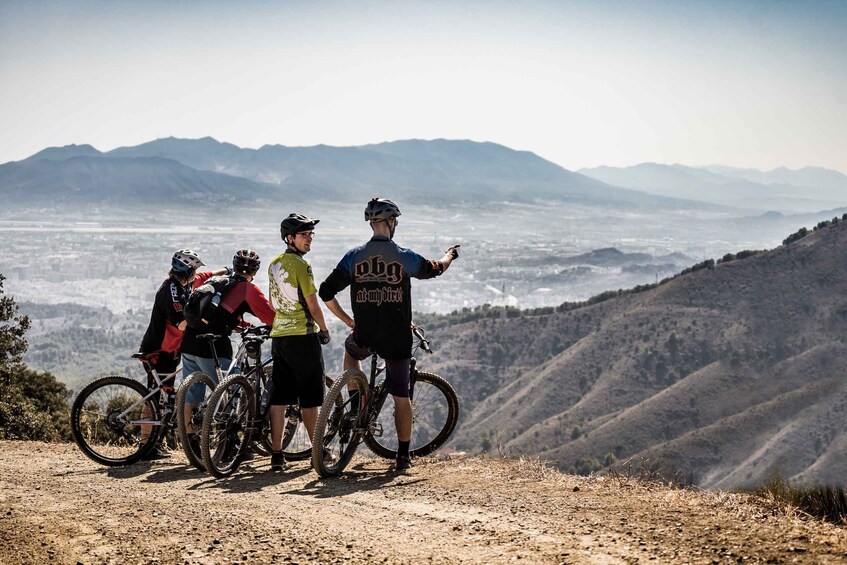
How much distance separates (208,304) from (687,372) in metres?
111

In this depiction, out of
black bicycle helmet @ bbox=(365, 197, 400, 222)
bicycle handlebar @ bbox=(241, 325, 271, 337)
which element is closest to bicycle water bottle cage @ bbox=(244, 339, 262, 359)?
bicycle handlebar @ bbox=(241, 325, 271, 337)

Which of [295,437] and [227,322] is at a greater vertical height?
[227,322]

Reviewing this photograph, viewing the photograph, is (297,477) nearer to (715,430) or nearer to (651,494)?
(651,494)

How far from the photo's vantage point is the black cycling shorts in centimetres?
687

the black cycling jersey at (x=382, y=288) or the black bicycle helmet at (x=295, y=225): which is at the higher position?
the black bicycle helmet at (x=295, y=225)

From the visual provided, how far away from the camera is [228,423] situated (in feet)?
23.1

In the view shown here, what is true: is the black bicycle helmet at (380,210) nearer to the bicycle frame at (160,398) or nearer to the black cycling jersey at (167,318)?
the black cycling jersey at (167,318)

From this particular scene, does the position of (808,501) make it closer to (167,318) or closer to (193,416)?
(193,416)

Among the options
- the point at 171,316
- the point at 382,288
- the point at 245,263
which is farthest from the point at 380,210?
the point at 171,316

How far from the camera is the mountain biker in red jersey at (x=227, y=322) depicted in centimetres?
731

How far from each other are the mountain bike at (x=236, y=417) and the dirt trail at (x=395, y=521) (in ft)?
0.78

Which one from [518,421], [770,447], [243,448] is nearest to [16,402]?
[243,448]

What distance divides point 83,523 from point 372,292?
2.64 meters

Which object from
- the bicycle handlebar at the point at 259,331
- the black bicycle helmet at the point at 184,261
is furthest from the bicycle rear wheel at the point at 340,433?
the black bicycle helmet at the point at 184,261
